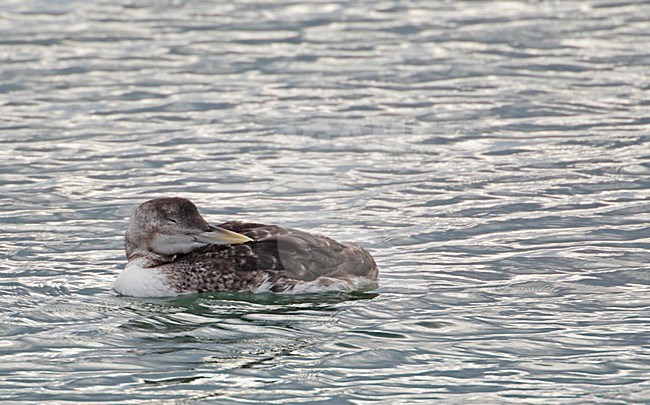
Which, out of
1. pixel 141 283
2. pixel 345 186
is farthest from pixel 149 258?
pixel 345 186

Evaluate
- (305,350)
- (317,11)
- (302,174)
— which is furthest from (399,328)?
(317,11)

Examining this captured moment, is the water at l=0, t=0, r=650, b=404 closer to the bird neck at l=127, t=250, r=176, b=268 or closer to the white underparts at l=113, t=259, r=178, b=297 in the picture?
the white underparts at l=113, t=259, r=178, b=297

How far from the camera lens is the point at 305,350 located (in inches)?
374

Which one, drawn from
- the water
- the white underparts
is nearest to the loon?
the white underparts

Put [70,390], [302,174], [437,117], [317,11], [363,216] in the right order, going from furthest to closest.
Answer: [317,11] < [437,117] < [302,174] < [363,216] < [70,390]

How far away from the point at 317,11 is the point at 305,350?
11671 millimetres

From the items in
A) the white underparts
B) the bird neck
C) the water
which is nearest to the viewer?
the water

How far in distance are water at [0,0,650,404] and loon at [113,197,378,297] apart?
139 millimetres

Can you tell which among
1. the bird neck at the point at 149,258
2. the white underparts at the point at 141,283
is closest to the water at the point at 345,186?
the white underparts at the point at 141,283

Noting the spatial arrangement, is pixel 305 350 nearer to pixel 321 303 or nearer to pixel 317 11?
pixel 321 303

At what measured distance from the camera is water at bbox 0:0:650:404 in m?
9.27

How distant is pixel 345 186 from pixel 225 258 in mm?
3180

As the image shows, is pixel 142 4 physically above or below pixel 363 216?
above

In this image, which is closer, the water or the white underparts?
the water
